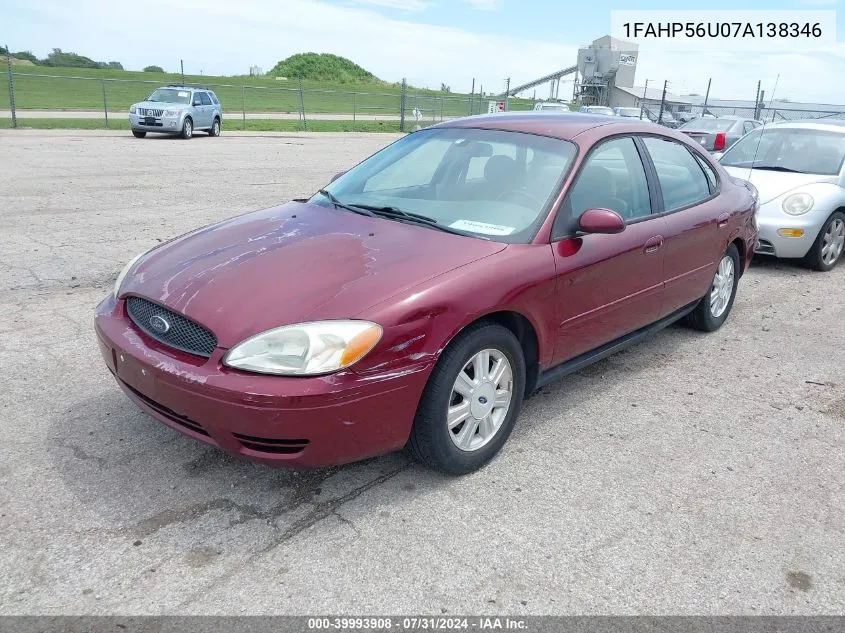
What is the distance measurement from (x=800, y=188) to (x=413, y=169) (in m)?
5.01

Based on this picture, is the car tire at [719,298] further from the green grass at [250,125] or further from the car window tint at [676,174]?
the green grass at [250,125]

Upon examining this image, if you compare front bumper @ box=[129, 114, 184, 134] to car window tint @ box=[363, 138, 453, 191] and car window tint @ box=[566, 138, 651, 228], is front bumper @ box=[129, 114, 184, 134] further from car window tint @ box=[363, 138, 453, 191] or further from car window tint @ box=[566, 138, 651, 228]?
car window tint @ box=[566, 138, 651, 228]

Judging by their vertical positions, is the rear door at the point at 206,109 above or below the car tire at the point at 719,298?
above

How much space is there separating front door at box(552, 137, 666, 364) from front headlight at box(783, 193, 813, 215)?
12.3ft

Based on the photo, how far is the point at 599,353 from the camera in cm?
403

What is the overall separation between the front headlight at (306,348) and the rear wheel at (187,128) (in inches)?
803

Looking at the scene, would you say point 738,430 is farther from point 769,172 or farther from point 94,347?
point 769,172

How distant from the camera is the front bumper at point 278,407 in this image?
2.66 metres

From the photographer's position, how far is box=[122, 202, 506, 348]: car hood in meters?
2.85

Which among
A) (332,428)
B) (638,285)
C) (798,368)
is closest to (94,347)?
(332,428)

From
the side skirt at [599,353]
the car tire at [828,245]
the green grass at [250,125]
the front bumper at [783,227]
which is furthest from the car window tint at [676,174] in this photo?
the green grass at [250,125]

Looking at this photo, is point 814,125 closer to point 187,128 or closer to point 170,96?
point 187,128

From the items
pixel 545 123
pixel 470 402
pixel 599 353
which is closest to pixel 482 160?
pixel 545 123

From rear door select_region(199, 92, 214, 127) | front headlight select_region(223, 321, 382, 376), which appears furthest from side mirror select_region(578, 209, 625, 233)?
rear door select_region(199, 92, 214, 127)
